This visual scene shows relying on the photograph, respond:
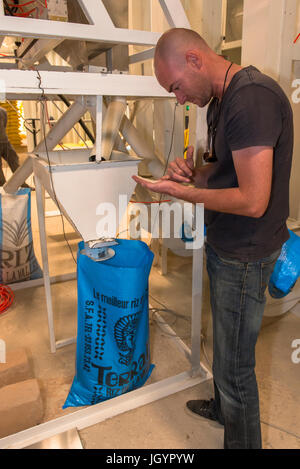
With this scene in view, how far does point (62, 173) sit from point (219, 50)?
1.73 meters

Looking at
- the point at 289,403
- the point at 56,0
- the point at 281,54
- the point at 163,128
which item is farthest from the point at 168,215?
the point at 56,0

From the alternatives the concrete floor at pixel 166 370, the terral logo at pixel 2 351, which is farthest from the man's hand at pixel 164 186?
the terral logo at pixel 2 351

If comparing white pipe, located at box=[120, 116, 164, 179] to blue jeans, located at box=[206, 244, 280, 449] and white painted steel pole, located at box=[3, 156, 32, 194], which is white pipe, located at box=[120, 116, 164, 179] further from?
blue jeans, located at box=[206, 244, 280, 449]

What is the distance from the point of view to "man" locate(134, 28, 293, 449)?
0.80m

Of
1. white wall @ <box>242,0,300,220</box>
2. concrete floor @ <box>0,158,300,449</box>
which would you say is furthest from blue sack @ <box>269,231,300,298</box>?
white wall @ <box>242,0,300,220</box>

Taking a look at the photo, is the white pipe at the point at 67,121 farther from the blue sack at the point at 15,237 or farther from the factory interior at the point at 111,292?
the blue sack at the point at 15,237

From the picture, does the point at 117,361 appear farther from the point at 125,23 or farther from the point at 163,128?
the point at 163,128

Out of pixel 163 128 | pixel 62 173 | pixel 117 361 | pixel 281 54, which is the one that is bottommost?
pixel 117 361

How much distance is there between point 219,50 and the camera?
2.27 metres

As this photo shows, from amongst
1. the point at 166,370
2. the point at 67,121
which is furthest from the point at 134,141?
the point at 166,370

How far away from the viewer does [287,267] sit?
125cm

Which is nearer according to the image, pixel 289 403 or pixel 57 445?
pixel 57 445
